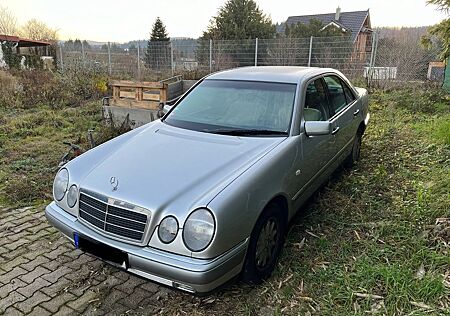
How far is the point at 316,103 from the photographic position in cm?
346

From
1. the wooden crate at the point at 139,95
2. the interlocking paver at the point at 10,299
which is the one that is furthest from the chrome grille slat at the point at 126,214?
the wooden crate at the point at 139,95

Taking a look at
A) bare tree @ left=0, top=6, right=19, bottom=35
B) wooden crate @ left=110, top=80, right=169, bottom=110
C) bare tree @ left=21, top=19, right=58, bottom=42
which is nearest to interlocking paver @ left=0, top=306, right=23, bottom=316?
wooden crate @ left=110, top=80, right=169, bottom=110

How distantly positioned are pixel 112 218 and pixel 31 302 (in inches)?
38.2

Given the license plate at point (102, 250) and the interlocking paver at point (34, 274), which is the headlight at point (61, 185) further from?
the interlocking paver at point (34, 274)

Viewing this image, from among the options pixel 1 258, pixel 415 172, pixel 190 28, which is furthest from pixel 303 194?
pixel 190 28

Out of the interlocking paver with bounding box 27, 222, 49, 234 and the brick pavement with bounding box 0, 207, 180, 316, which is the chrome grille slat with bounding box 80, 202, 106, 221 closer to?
the brick pavement with bounding box 0, 207, 180, 316

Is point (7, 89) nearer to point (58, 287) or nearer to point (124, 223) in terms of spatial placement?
point (58, 287)

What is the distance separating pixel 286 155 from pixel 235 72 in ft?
4.84

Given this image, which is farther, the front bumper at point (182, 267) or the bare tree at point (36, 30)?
the bare tree at point (36, 30)

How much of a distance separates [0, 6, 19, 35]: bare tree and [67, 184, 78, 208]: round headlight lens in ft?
105

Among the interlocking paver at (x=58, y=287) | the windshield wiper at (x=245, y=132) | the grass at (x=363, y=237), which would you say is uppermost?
the windshield wiper at (x=245, y=132)

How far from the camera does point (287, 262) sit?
2.89 metres

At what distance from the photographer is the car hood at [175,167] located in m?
2.18

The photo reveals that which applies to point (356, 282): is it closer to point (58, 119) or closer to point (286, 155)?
point (286, 155)
